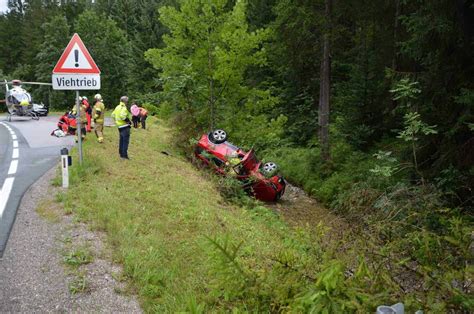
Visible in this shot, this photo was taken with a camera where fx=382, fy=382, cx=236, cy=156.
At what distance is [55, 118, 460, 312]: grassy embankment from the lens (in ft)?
11.0

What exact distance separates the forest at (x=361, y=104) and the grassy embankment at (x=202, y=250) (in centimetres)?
40

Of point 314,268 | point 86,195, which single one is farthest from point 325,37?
point 314,268

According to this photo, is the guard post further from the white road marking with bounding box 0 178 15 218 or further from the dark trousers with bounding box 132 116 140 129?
the dark trousers with bounding box 132 116 140 129

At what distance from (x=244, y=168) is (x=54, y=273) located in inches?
351

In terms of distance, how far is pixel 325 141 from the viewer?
635 inches

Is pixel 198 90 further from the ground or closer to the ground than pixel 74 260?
further from the ground

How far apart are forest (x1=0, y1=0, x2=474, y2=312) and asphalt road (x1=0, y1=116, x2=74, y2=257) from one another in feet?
15.3

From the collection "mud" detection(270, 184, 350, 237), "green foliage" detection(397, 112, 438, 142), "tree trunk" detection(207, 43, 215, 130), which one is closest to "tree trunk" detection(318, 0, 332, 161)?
"mud" detection(270, 184, 350, 237)

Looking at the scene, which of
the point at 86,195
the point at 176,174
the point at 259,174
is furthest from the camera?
the point at 259,174

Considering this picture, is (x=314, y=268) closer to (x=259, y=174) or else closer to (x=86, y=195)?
(x=86, y=195)

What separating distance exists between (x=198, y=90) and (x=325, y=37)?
5.68 m

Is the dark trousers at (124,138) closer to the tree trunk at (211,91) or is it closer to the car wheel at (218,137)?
the car wheel at (218,137)

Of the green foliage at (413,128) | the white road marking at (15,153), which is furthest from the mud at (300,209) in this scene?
the white road marking at (15,153)

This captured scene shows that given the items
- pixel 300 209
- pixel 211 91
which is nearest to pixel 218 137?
pixel 211 91
